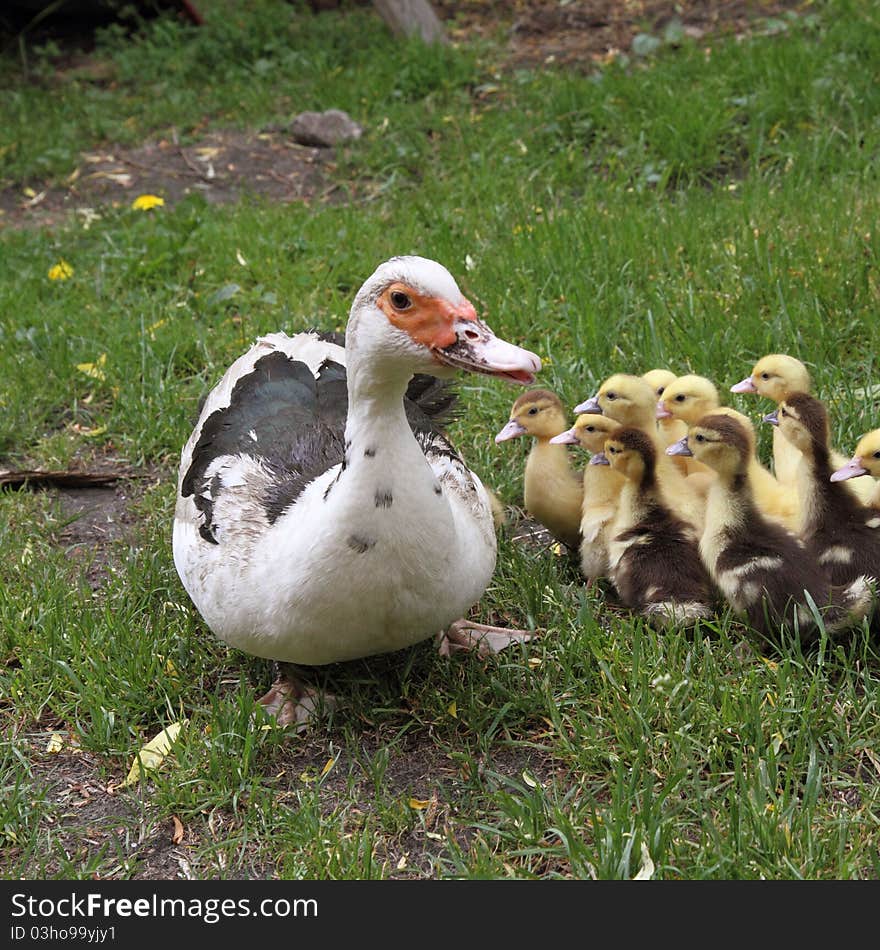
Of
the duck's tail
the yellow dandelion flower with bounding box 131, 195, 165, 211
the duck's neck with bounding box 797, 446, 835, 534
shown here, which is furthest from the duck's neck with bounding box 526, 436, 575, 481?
the yellow dandelion flower with bounding box 131, 195, 165, 211

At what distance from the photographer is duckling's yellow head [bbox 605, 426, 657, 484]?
368 centimetres

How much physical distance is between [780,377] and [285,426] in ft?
5.15

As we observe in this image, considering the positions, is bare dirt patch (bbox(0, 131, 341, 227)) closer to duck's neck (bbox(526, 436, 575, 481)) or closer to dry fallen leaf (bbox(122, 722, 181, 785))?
duck's neck (bbox(526, 436, 575, 481))

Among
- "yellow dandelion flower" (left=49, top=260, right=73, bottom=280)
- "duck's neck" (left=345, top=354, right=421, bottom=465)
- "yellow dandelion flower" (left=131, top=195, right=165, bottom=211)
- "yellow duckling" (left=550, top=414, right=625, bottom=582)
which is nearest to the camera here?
→ "duck's neck" (left=345, top=354, right=421, bottom=465)

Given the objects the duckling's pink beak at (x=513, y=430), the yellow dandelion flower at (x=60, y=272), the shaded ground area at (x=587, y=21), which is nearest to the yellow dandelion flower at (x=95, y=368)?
the yellow dandelion flower at (x=60, y=272)

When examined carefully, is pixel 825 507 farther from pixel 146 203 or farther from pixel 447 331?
pixel 146 203

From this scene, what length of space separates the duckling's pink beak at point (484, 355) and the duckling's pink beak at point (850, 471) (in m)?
1.11

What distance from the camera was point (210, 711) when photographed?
3455 mm

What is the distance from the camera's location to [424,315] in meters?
2.82

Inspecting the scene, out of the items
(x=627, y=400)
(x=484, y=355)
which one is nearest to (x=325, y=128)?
(x=627, y=400)

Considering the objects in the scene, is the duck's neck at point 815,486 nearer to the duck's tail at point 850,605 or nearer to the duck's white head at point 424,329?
the duck's tail at point 850,605

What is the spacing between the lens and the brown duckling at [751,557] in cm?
330

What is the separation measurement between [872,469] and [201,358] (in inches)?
121

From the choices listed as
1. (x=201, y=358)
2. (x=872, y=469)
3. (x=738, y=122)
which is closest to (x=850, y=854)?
(x=872, y=469)
